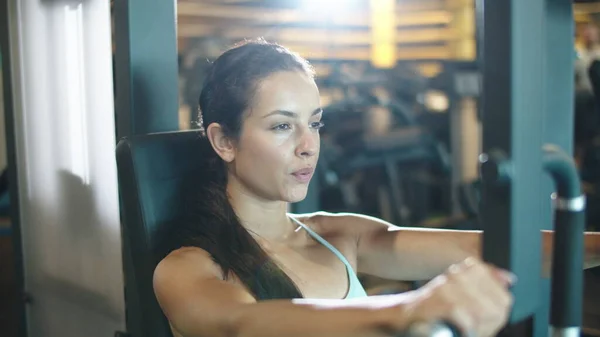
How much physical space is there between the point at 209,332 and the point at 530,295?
529 millimetres

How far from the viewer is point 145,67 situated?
5.40ft

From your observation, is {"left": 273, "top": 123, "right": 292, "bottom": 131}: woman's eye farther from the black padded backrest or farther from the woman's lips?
the black padded backrest

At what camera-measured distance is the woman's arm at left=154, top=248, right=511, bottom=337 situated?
74 cm

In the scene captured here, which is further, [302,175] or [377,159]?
[377,159]

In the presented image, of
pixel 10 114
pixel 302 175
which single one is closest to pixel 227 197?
pixel 302 175

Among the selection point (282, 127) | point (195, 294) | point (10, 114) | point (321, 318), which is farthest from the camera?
point (10, 114)

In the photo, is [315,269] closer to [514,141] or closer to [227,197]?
[227,197]

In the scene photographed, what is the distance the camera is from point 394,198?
15.6ft

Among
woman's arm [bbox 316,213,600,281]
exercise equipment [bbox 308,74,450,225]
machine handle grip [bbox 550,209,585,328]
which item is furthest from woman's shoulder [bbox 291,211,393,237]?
exercise equipment [bbox 308,74,450,225]

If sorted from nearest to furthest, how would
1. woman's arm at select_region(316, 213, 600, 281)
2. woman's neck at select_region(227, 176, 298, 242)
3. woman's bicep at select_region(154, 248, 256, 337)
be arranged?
woman's bicep at select_region(154, 248, 256, 337) → woman's neck at select_region(227, 176, 298, 242) → woman's arm at select_region(316, 213, 600, 281)

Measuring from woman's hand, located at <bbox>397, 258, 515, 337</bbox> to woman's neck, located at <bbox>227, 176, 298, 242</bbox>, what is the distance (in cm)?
74

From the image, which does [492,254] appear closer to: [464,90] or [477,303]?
[477,303]

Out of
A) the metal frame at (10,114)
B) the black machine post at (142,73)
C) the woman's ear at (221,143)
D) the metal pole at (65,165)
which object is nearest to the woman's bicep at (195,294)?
the woman's ear at (221,143)

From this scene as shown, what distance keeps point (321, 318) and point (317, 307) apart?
3 cm
